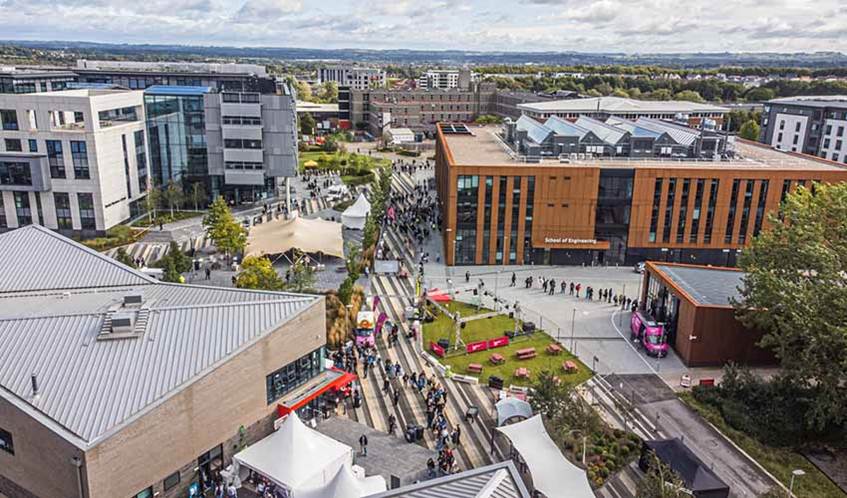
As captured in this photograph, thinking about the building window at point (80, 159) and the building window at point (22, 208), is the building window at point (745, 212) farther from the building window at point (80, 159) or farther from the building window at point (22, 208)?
the building window at point (22, 208)

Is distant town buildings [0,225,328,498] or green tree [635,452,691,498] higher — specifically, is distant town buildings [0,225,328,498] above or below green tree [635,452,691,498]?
above

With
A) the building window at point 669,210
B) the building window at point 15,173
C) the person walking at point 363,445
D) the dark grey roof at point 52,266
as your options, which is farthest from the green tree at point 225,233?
the building window at point 669,210

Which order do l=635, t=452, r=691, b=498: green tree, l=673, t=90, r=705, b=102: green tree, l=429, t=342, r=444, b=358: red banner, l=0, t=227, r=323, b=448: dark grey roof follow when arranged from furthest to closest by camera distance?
l=673, t=90, r=705, b=102: green tree
l=429, t=342, r=444, b=358: red banner
l=0, t=227, r=323, b=448: dark grey roof
l=635, t=452, r=691, b=498: green tree

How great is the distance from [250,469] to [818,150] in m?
93.7

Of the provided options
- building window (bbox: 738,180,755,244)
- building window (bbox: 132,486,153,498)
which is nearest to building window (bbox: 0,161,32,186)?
building window (bbox: 132,486,153,498)

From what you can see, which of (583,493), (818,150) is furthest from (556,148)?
(818,150)

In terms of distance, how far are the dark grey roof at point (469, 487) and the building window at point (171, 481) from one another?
9.98 m

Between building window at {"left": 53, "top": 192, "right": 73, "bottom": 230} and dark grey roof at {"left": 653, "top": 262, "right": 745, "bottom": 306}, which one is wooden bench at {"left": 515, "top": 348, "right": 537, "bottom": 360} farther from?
building window at {"left": 53, "top": 192, "right": 73, "bottom": 230}

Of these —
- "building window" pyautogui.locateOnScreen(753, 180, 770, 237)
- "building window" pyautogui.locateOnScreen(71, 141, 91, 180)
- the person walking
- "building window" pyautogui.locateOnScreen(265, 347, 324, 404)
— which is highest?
"building window" pyautogui.locateOnScreen(71, 141, 91, 180)

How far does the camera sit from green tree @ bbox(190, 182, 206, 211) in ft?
217

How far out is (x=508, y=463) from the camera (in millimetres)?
17438

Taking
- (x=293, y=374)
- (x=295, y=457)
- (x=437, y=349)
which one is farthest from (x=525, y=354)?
(x=295, y=457)

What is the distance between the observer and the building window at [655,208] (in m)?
52.8

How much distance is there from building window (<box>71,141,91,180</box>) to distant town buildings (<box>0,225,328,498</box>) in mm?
26148
